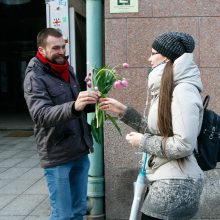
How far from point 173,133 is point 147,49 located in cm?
227

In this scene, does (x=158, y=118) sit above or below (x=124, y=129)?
above

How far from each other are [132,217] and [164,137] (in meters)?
0.58

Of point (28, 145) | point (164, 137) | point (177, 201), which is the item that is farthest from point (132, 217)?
point (28, 145)

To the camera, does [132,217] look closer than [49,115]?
Yes

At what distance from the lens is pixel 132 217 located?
2.70 meters

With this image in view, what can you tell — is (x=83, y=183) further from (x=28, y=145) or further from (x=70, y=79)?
(x=28, y=145)

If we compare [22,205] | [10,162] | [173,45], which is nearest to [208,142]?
[173,45]

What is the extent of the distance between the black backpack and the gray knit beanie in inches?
15.0

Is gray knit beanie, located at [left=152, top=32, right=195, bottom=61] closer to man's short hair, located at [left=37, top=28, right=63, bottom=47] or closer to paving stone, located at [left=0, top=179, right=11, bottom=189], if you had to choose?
man's short hair, located at [left=37, top=28, right=63, bottom=47]

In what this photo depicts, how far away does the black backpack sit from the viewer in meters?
2.55

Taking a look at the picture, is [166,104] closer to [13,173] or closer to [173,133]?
[173,133]

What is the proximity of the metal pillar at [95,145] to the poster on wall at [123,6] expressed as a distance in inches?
6.8

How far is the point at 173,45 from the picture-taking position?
254 centimetres

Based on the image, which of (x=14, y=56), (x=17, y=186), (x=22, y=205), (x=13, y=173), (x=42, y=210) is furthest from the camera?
(x=14, y=56)
